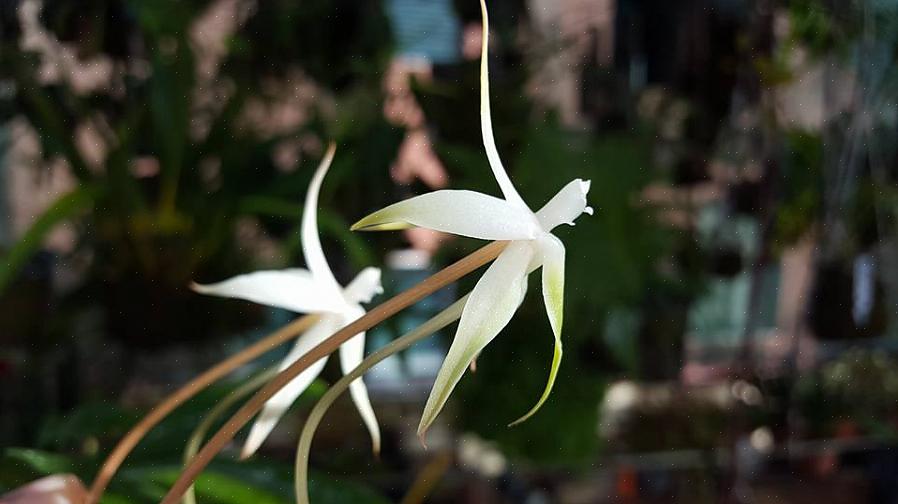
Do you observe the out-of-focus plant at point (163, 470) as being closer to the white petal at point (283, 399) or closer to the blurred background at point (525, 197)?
the white petal at point (283, 399)

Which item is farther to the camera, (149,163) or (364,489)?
(149,163)

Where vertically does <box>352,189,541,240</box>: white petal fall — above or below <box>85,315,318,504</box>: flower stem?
above

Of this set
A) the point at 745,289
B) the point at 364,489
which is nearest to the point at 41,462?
the point at 364,489

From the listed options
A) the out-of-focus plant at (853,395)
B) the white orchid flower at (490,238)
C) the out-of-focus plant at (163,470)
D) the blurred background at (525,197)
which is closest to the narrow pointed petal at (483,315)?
the white orchid flower at (490,238)

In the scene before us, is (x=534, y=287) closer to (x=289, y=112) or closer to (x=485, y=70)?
(x=289, y=112)

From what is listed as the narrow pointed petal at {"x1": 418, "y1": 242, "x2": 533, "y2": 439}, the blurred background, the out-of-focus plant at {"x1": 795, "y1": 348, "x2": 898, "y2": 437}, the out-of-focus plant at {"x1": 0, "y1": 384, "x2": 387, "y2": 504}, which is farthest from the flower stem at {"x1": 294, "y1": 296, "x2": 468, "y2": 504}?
the out-of-focus plant at {"x1": 795, "y1": 348, "x2": 898, "y2": 437}

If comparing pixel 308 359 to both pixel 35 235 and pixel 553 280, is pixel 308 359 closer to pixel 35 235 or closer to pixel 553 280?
pixel 553 280

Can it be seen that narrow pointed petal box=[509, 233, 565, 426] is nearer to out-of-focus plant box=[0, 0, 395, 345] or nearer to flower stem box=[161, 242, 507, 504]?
flower stem box=[161, 242, 507, 504]

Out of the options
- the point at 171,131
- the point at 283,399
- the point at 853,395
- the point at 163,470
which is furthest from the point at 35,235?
the point at 853,395
